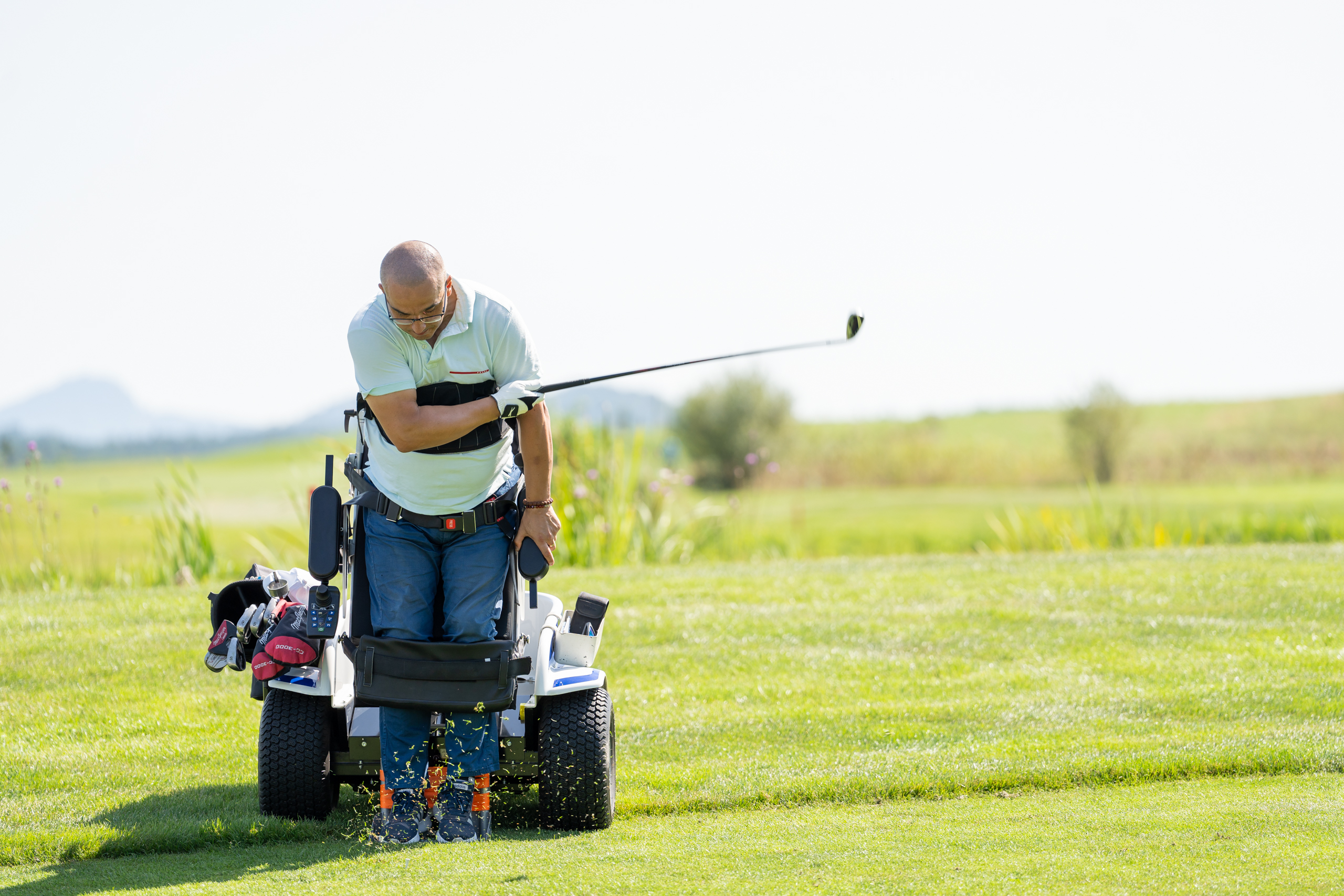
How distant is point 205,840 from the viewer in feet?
12.7

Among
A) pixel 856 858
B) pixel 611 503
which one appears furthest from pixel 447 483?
pixel 611 503

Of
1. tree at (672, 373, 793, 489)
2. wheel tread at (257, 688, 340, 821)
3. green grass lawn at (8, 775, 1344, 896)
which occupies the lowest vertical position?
green grass lawn at (8, 775, 1344, 896)

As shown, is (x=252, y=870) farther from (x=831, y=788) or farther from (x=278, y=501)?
(x=278, y=501)

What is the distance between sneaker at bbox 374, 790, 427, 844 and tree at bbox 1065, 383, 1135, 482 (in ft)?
76.3

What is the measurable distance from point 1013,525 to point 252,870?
10.4m

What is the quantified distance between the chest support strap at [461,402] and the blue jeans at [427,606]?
0.27 meters

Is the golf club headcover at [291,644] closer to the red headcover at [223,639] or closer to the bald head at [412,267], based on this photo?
the red headcover at [223,639]

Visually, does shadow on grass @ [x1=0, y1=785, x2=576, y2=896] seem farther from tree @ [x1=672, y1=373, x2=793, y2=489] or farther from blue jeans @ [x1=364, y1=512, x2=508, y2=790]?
tree @ [x1=672, y1=373, x2=793, y2=489]

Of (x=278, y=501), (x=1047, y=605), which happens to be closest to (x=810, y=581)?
(x=1047, y=605)

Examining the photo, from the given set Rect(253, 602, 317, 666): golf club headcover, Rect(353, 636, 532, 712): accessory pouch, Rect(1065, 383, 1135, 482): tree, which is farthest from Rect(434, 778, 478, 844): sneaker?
Rect(1065, 383, 1135, 482): tree

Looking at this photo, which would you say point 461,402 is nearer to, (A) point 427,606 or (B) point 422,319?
(B) point 422,319

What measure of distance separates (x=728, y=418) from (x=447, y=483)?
2644 cm

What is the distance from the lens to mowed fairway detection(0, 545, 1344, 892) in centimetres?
340

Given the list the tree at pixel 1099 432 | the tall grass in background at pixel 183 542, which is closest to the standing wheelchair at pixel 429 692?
the tall grass in background at pixel 183 542
